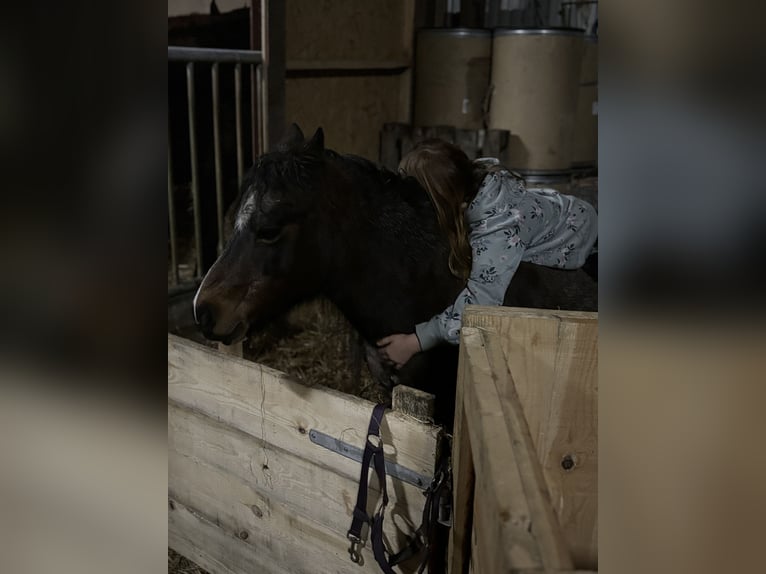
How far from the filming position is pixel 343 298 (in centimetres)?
189

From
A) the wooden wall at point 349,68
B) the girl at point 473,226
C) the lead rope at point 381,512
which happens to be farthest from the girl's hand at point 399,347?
the wooden wall at point 349,68

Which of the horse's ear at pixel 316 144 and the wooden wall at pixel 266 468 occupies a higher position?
the horse's ear at pixel 316 144

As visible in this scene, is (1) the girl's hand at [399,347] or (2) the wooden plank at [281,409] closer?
(2) the wooden plank at [281,409]

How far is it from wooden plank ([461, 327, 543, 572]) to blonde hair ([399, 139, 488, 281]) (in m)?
0.98

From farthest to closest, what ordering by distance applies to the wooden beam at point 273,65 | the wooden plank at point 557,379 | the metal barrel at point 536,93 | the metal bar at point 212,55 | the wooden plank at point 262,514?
the metal barrel at point 536,93 < the wooden beam at point 273,65 < the metal bar at point 212,55 < the wooden plank at point 262,514 < the wooden plank at point 557,379

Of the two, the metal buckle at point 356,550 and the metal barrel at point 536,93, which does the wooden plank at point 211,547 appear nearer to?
the metal buckle at point 356,550

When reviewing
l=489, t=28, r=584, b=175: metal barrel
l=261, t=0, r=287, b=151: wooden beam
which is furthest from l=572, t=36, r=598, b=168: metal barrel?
l=261, t=0, r=287, b=151: wooden beam

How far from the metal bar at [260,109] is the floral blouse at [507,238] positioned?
174 cm

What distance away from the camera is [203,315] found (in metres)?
1.66

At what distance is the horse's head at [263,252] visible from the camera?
5.53ft

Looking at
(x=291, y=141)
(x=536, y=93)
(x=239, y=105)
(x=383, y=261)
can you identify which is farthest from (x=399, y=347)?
(x=536, y=93)

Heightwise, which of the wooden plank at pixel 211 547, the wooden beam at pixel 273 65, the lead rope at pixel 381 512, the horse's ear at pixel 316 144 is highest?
the wooden beam at pixel 273 65

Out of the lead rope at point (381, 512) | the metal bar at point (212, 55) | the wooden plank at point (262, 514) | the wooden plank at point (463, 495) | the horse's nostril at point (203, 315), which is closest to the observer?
the wooden plank at point (463, 495)
